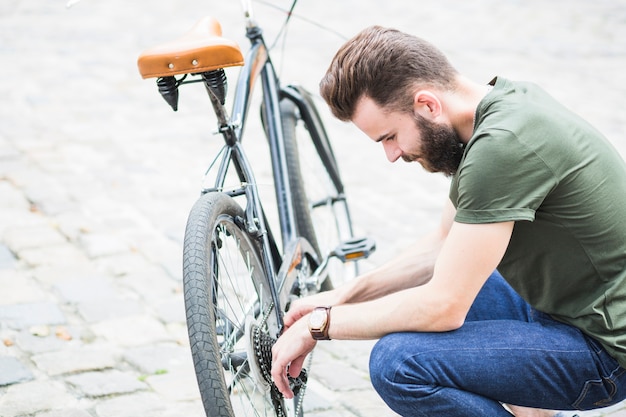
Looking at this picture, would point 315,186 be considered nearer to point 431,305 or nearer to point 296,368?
point 296,368

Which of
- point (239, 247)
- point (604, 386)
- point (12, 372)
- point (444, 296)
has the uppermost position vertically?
point (444, 296)

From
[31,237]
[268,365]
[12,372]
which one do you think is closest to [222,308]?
[268,365]

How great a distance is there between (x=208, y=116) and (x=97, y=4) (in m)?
3.73

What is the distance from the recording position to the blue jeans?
7.48 ft

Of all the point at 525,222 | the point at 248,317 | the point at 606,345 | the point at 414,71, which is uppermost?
the point at 414,71

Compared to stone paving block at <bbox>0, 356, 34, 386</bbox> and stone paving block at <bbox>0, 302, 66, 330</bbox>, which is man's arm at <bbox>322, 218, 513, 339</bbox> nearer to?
stone paving block at <bbox>0, 356, 34, 386</bbox>

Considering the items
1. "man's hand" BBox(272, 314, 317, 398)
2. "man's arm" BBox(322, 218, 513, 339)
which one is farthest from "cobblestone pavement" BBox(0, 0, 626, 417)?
"man's arm" BBox(322, 218, 513, 339)

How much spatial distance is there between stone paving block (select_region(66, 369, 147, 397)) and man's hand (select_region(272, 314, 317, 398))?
0.85 metres

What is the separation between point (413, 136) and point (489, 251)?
1.34 feet

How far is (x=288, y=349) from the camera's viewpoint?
240cm

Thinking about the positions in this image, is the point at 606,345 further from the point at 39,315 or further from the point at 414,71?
the point at 39,315

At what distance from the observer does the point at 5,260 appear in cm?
396

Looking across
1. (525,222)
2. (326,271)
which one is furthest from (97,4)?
(525,222)

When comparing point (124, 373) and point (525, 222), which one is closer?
point (525, 222)
